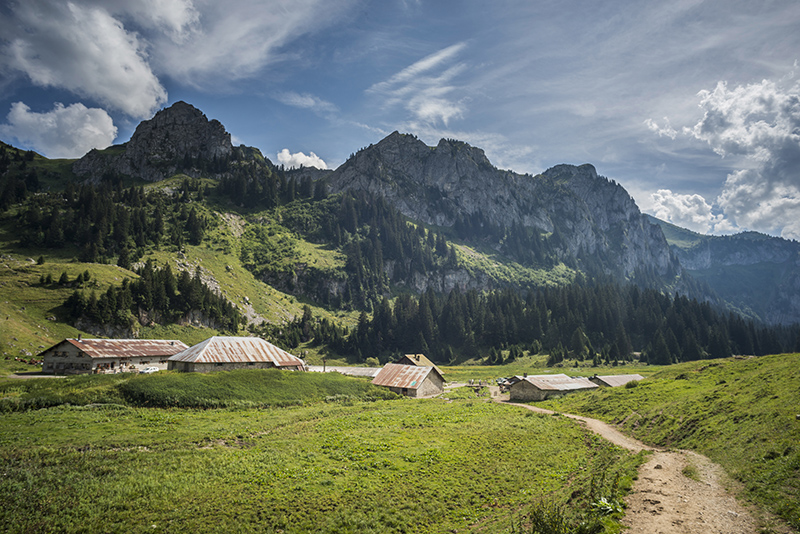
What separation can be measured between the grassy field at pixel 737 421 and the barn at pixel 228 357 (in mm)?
46334

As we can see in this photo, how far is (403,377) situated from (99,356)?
5203 centimetres

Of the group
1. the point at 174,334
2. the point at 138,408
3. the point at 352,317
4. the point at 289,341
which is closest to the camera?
the point at 138,408

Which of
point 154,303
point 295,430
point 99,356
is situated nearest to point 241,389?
point 295,430

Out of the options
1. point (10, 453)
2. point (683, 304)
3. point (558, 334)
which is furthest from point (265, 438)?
point (683, 304)

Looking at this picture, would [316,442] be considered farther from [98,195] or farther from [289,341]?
[98,195]

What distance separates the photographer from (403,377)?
65.0 metres

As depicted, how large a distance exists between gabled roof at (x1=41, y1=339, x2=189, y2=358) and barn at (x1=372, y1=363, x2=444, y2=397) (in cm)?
4521

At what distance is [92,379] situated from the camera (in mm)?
42156

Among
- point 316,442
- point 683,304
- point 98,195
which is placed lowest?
point 316,442

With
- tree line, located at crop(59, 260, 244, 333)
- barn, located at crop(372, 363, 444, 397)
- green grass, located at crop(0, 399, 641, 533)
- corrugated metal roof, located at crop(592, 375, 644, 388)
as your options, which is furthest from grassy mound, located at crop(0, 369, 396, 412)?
tree line, located at crop(59, 260, 244, 333)

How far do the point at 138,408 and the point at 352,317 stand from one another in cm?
14324

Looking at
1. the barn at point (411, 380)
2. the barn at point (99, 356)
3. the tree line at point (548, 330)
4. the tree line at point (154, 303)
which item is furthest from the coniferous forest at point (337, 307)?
Answer: the barn at point (411, 380)

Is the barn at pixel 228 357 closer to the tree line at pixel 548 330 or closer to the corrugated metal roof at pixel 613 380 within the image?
the corrugated metal roof at pixel 613 380

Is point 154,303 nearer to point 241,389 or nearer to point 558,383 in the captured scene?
point 241,389
